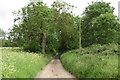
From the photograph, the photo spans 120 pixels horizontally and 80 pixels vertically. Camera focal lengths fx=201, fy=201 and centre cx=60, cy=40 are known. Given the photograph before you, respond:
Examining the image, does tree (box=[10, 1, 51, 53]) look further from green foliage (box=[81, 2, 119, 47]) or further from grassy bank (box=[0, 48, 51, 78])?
grassy bank (box=[0, 48, 51, 78])

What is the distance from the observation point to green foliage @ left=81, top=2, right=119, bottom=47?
1692 inches

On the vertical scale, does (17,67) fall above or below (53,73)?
above

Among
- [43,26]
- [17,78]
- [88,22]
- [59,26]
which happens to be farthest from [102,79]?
[88,22]

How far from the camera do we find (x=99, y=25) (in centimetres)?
4312

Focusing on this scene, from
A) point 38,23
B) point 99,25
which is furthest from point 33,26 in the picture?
point 99,25

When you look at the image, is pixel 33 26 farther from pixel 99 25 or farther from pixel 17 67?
pixel 17 67

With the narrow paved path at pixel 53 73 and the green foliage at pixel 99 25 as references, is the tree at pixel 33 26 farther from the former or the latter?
the narrow paved path at pixel 53 73

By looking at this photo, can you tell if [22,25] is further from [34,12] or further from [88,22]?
[88,22]

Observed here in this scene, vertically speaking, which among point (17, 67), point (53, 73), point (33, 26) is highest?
point (33, 26)

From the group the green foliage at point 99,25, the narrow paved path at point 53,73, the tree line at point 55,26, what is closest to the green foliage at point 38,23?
the tree line at point 55,26

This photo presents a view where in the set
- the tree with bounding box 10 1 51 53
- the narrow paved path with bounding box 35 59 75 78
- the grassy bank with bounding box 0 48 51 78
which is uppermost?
the tree with bounding box 10 1 51 53

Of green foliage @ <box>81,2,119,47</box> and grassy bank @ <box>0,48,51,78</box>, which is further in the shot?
green foliage @ <box>81,2,119,47</box>

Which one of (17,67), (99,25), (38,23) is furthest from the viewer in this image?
(99,25)

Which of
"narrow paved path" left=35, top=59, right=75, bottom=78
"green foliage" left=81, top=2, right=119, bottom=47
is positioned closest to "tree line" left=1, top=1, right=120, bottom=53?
"green foliage" left=81, top=2, right=119, bottom=47
